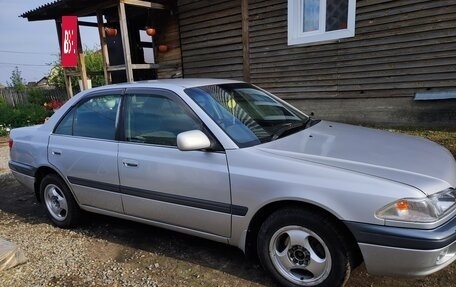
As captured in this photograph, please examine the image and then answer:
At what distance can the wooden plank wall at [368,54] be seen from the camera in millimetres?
6574

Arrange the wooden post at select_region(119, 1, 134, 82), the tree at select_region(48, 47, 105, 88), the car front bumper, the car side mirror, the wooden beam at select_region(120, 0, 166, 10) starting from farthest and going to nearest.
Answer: the tree at select_region(48, 47, 105, 88) < the wooden beam at select_region(120, 0, 166, 10) < the wooden post at select_region(119, 1, 134, 82) < the car side mirror < the car front bumper

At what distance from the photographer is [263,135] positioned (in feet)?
10.0

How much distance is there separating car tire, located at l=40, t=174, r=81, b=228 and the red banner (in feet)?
20.5

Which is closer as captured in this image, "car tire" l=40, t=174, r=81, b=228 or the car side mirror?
the car side mirror

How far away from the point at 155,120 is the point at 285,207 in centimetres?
140

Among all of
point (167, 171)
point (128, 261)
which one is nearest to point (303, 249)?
point (167, 171)

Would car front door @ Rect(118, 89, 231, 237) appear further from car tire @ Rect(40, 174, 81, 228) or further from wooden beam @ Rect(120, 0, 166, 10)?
wooden beam @ Rect(120, 0, 166, 10)

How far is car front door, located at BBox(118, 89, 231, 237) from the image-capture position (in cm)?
291

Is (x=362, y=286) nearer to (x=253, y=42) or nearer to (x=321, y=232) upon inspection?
(x=321, y=232)

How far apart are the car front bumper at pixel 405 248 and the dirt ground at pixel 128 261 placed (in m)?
0.47

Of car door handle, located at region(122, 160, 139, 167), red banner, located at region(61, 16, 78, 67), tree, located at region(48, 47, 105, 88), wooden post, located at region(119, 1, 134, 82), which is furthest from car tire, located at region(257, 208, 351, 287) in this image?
tree, located at region(48, 47, 105, 88)

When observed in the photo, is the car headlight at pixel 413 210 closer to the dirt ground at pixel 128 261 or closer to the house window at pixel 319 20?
the dirt ground at pixel 128 261

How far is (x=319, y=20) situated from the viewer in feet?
26.0

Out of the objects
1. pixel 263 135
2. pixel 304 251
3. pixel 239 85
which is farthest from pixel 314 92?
pixel 304 251
